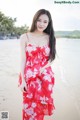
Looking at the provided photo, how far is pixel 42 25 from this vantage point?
2322mm

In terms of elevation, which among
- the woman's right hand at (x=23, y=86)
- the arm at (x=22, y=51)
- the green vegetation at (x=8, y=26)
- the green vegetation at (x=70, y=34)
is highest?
the green vegetation at (x=8, y=26)

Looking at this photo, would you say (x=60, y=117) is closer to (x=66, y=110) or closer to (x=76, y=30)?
(x=66, y=110)

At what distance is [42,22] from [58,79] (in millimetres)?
391

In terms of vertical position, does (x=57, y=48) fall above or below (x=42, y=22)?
below

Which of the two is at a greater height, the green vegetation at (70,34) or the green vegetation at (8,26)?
the green vegetation at (8,26)

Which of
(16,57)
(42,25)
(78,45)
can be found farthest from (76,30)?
(16,57)

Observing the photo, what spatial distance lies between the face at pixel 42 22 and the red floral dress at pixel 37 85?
12 cm

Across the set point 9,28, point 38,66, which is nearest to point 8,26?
point 9,28

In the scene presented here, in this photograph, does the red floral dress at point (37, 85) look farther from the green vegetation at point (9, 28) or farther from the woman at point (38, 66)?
the green vegetation at point (9, 28)

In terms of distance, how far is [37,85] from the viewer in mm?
2363

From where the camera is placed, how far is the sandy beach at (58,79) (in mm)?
2406

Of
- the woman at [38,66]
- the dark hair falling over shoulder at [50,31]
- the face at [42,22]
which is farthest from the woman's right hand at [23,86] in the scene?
the face at [42,22]

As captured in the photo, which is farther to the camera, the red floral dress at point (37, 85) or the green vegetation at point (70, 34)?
the green vegetation at point (70, 34)

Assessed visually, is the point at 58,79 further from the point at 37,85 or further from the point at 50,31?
the point at 50,31
